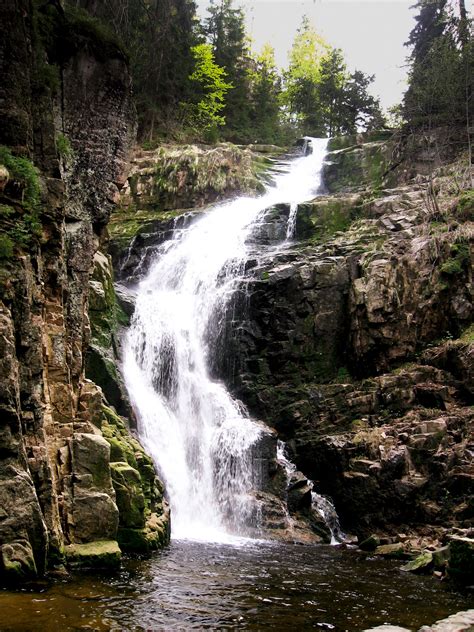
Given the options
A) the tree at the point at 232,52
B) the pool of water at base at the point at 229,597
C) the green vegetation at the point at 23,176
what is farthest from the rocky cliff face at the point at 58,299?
A: the tree at the point at 232,52

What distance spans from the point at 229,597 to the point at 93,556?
2.35 metres

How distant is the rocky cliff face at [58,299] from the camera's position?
8.34 metres

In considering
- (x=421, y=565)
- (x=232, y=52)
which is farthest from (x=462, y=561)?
(x=232, y=52)

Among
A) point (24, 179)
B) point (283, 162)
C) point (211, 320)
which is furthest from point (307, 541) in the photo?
point (283, 162)

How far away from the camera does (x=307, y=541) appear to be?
50.9ft

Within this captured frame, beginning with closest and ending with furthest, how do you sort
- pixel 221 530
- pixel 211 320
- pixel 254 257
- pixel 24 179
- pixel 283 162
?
pixel 24 179, pixel 221 530, pixel 211 320, pixel 254 257, pixel 283 162

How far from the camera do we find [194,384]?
65.1ft

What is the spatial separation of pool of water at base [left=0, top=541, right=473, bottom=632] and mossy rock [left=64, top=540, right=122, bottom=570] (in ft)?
0.95

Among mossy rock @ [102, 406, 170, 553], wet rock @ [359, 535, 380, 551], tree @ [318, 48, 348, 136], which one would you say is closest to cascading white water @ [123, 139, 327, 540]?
mossy rock @ [102, 406, 170, 553]

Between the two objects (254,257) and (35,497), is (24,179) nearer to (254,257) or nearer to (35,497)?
(35,497)

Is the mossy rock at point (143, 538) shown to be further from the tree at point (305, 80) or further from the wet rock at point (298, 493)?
the tree at point (305, 80)

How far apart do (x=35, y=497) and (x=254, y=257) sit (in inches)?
667

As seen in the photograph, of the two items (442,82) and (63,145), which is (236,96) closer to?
(442,82)

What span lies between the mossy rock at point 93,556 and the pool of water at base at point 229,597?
0.29m
